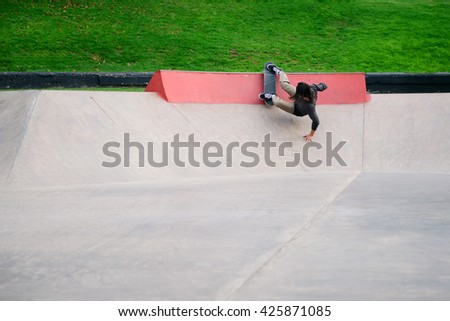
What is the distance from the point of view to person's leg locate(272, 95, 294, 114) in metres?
10.4

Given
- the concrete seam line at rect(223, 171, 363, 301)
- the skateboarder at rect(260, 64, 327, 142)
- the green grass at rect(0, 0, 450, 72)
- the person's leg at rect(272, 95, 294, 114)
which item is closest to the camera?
the concrete seam line at rect(223, 171, 363, 301)

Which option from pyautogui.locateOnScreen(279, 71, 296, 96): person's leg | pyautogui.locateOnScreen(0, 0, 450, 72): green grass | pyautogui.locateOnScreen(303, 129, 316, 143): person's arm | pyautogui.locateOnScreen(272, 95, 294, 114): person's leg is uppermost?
pyautogui.locateOnScreen(0, 0, 450, 72): green grass

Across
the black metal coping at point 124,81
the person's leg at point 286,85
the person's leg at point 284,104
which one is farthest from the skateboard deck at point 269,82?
the black metal coping at point 124,81

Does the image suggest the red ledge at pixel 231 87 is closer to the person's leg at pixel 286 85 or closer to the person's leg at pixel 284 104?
the person's leg at pixel 286 85

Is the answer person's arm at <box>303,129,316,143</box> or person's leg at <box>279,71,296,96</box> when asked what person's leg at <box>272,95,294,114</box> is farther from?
person's arm at <box>303,129,316,143</box>

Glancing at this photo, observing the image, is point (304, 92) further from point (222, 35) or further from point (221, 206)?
point (222, 35)

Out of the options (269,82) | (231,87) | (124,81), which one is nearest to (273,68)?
(269,82)

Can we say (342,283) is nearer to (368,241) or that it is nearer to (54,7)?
(368,241)

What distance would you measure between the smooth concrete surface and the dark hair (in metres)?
0.59

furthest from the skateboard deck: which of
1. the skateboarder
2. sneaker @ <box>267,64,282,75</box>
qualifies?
the skateboarder

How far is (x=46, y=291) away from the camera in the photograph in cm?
384

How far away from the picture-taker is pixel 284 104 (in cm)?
1047

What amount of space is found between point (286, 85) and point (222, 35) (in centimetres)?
629
